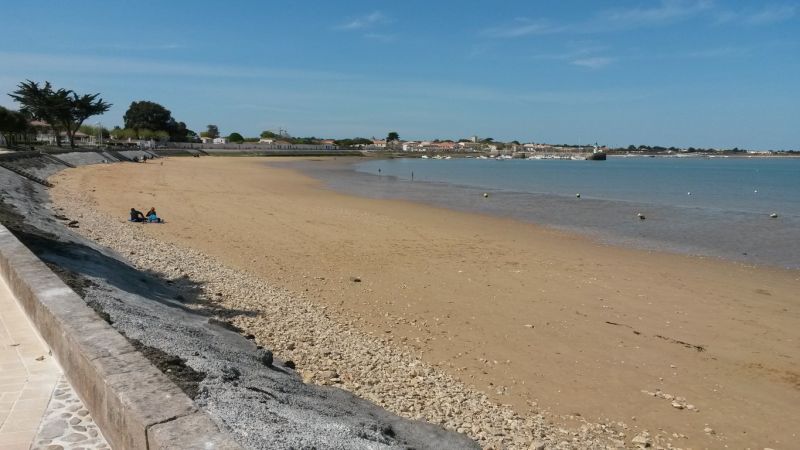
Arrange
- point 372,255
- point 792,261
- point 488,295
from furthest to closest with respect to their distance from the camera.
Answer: point 792,261, point 372,255, point 488,295

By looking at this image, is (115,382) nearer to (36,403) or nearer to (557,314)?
(36,403)

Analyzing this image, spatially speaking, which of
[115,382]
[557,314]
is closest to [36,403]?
[115,382]

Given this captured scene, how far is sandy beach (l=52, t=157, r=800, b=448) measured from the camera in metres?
6.79

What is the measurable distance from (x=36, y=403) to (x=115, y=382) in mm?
1065

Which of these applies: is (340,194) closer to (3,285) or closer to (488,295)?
(488,295)

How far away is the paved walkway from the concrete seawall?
0.28ft

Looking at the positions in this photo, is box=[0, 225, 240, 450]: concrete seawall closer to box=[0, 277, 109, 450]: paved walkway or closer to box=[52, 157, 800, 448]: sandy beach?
box=[0, 277, 109, 450]: paved walkway

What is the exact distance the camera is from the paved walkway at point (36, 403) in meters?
3.39

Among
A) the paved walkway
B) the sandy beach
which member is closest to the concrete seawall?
the paved walkway

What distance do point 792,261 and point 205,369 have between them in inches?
693

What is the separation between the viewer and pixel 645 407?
6.71 m

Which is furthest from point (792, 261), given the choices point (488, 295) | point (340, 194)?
point (340, 194)

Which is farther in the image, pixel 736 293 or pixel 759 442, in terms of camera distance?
pixel 736 293

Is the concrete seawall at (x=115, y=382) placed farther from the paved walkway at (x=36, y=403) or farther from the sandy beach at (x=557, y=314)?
the sandy beach at (x=557, y=314)
